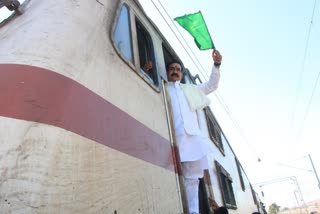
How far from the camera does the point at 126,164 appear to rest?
64.1 inches

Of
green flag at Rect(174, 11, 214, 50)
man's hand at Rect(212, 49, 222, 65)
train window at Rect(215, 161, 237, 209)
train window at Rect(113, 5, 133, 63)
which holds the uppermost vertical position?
green flag at Rect(174, 11, 214, 50)

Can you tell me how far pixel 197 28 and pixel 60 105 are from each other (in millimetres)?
2520

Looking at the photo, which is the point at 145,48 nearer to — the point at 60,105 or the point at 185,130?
the point at 185,130

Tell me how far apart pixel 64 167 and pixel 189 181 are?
168cm

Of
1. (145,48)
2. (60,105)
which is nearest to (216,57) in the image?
(145,48)

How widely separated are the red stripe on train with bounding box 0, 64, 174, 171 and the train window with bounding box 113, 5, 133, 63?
0.64 m

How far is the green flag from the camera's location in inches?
135

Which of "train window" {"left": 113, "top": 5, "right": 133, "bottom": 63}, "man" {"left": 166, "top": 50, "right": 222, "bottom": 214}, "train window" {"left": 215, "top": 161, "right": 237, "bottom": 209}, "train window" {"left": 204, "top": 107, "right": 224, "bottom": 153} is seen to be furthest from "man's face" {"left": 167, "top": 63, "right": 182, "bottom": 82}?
"train window" {"left": 204, "top": 107, "right": 224, "bottom": 153}

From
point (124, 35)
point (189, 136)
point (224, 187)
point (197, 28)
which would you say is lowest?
point (224, 187)

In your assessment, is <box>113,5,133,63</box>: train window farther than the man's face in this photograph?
No

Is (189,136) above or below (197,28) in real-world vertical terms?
below

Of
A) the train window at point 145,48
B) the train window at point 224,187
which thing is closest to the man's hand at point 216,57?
the train window at point 145,48

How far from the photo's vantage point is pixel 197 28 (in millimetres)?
3465

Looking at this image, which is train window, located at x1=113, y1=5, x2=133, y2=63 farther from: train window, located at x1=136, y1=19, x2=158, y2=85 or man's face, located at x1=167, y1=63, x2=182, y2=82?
man's face, located at x1=167, y1=63, x2=182, y2=82
